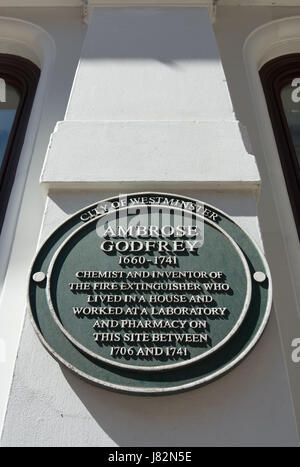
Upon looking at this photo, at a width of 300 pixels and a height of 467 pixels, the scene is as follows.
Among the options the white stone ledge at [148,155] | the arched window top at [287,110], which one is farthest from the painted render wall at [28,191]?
the arched window top at [287,110]

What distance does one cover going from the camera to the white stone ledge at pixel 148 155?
3125 mm

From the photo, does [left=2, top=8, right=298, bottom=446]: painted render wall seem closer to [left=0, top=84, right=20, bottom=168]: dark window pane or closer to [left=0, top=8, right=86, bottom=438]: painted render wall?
[left=0, top=8, right=86, bottom=438]: painted render wall

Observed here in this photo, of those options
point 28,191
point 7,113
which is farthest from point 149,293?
point 7,113

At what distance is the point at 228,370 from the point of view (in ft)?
7.89

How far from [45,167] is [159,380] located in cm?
145

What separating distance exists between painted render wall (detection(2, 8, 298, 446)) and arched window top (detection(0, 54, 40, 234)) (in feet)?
2.85

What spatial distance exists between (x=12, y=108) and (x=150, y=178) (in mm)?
2296

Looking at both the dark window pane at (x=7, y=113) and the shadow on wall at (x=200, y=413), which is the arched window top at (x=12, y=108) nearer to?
the dark window pane at (x=7, y=113)

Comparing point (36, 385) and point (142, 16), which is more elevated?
point (142, 16)

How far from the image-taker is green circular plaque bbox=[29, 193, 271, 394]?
2.44 metres

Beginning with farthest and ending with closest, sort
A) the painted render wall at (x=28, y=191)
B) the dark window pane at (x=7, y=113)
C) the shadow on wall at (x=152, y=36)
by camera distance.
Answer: the dark window pane at (x=7, y=113), the shadow on wall at (x=152, y=36), the painted render wall at (x=28, y=191)

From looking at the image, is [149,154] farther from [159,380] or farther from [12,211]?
[159,380]

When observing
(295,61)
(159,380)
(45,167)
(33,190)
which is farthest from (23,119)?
(159,380)

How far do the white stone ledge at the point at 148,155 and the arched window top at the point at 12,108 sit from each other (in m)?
0.91
